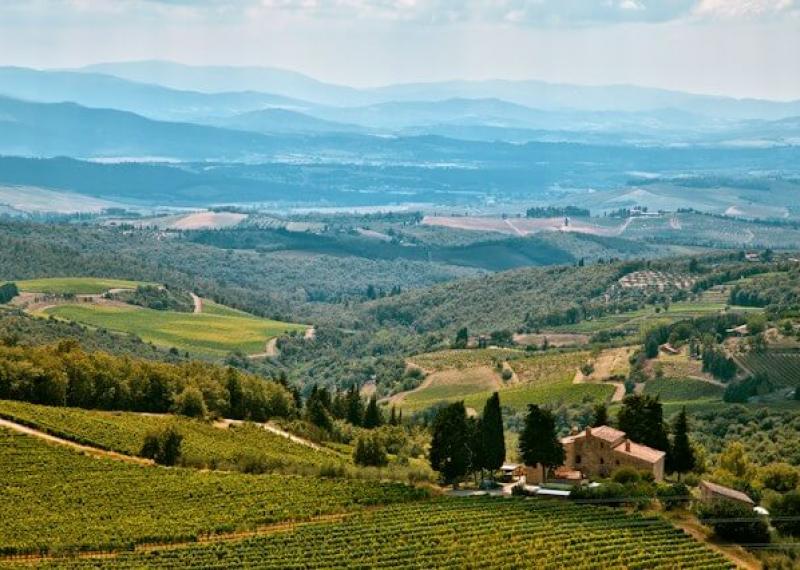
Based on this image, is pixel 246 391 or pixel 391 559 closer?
pixel 391 559

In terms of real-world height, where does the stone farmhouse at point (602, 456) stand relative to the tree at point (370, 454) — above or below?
above

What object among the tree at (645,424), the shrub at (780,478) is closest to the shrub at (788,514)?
the shrub at (780,478)

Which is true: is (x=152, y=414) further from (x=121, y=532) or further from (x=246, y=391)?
(x=121, y=532)

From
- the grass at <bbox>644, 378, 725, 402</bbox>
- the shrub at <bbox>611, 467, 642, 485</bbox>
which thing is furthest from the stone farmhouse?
the grass at <bbox>644, 378, 725, 402</bbox>

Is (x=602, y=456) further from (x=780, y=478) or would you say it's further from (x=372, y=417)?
(x=372, y=417)

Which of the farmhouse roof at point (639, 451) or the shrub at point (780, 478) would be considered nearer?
the farmhouse roof at point (639, 451)

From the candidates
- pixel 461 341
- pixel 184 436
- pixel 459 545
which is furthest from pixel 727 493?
pixel 461 341

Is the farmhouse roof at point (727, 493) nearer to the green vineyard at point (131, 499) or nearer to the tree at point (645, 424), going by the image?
the tree at point (645, 424)

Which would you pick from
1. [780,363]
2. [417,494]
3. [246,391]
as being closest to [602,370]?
[780,363]
